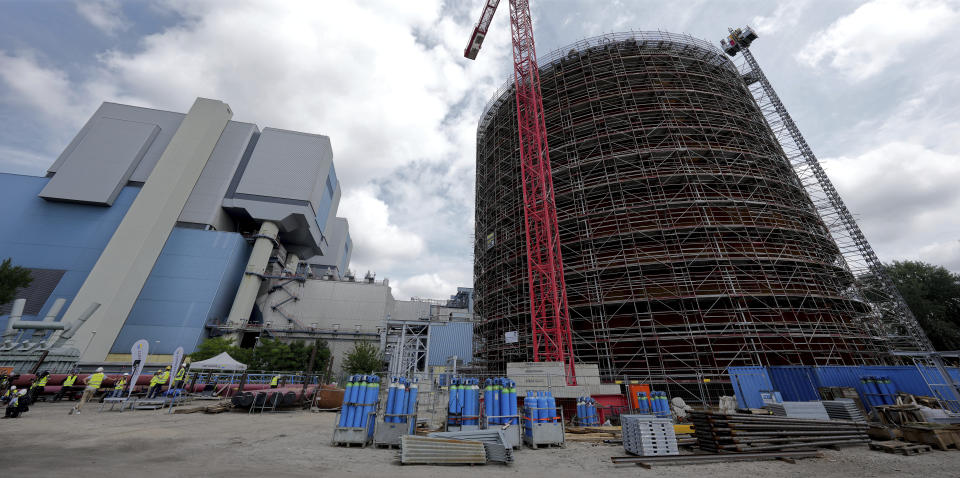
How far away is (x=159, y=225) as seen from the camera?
32.9 m

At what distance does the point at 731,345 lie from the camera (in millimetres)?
18203

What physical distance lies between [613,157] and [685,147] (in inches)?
183

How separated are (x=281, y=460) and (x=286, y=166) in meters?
39.7

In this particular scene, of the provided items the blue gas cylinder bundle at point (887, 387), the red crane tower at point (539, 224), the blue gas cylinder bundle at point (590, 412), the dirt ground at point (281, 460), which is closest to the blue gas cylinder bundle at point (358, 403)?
the dirt ground at point (281, 460)

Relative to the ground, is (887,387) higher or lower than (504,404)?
higher

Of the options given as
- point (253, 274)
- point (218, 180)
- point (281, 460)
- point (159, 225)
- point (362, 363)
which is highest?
point (218, 180)

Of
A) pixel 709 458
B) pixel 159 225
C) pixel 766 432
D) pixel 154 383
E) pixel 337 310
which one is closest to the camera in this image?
pixel 709 458

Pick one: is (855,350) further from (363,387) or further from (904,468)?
(363,387)

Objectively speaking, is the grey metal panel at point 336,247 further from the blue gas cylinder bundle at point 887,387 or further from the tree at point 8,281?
the blue gas cylinder bundle at point 887,387

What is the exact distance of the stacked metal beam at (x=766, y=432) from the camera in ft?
26.3

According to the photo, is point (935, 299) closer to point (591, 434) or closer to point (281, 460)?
point (591, 434)

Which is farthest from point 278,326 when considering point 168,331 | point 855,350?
point 855,350

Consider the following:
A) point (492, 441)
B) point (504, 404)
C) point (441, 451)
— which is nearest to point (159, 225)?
point (504, 404)

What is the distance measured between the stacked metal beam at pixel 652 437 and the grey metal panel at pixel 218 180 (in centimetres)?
4222
